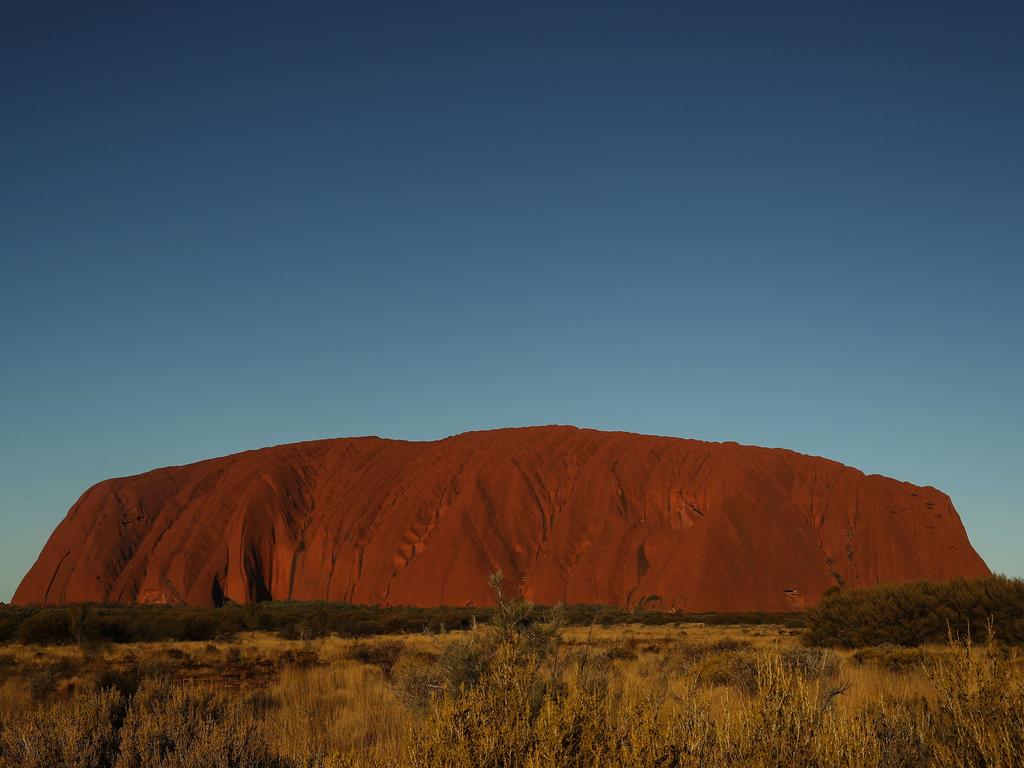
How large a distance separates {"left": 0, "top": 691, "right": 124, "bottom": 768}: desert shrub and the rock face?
161ft

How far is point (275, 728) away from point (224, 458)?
7273 cm

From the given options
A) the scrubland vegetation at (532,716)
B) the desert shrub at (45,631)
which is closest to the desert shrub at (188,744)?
the scrubland vegetation at (532,716)

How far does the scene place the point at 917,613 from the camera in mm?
20844

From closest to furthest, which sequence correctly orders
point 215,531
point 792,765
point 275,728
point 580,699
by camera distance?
point 792,765
point 580,699
point 275,728
point 215,531

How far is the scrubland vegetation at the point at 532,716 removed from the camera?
3932mm

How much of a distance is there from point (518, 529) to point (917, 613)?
136ft

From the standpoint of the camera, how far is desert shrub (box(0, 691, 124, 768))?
6496 millimetres

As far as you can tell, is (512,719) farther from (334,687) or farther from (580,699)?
(334,687)

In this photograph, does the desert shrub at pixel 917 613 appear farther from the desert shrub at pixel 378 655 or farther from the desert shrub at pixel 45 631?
the desert shrub at pixel 45 631

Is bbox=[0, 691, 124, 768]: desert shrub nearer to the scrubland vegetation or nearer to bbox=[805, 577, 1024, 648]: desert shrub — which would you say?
the scrubland vegetation

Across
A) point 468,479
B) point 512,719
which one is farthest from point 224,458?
point 512,719

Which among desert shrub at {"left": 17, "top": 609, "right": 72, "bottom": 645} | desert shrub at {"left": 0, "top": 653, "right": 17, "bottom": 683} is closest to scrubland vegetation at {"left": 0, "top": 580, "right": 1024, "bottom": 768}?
desert shrub at {"left": 0, "top": 653, "right": 17, "bottom": 683}

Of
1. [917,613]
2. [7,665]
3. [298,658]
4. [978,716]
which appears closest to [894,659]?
[917,613]

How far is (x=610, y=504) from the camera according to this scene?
60969mm
